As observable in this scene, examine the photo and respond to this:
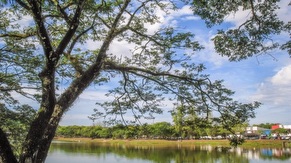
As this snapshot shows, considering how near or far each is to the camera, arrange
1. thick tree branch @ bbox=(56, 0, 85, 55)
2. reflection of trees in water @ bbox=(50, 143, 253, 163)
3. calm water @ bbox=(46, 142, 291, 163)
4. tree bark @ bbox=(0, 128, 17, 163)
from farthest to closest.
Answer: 1. reflection of trees in water @ bbox=(50, 143, 253, 163)
2. calm water @ bbox=(46, 142, 291, 163)
3. thick tree branch @ bbox=(56, 0, 85, 55)
4. tree bark @ bbox=(0, 128, 17, 163)

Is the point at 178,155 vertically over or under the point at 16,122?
under

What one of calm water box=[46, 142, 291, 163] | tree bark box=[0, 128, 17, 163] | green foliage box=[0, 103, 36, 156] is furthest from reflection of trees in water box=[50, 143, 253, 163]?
tree bark box=[0, 128, 17, 163]

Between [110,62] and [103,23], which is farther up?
[103,23]

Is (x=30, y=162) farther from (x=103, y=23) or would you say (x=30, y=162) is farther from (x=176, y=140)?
(x=176, y=140)

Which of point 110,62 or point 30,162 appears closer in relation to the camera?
point 30,162

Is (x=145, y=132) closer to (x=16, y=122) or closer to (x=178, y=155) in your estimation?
(x=16, y=122)

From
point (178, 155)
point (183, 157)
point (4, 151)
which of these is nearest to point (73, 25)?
point (4, 151)

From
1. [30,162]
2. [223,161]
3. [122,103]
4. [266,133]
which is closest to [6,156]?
[30,162]

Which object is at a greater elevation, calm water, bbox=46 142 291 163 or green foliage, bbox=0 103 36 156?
green foliage, bbox=0 103 36 156

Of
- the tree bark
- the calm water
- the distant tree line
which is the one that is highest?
the distant tree line

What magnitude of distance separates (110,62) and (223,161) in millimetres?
24516

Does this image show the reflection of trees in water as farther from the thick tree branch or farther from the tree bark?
the tree bark

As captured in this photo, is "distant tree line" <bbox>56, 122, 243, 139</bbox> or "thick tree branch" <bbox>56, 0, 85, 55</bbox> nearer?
"thick tree branch" <bbox>56, 0, 85, 55</bbox>

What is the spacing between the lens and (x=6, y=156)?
362 cm
